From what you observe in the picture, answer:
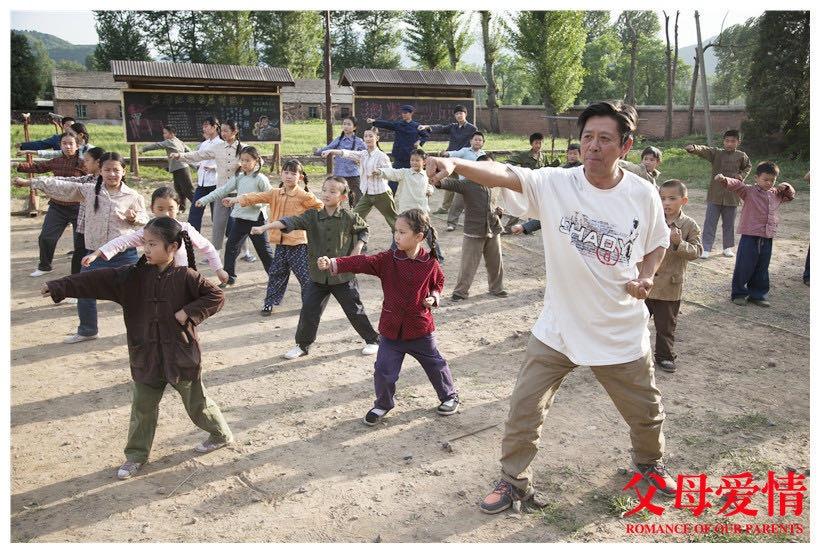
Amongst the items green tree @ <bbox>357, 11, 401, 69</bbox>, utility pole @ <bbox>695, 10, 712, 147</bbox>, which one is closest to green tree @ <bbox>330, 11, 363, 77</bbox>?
green tree @ <bbox>357, 11, 401, 69</bbox>

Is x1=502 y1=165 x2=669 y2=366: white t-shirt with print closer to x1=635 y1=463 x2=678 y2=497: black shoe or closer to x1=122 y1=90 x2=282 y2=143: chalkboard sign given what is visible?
x1=635 y1=463 x2=678 y2=497: black shoe

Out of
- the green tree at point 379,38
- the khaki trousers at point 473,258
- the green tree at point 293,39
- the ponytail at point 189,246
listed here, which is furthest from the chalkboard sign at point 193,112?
the green tree at point 379,38

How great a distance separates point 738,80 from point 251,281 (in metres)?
63.5

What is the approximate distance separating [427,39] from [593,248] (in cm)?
4322

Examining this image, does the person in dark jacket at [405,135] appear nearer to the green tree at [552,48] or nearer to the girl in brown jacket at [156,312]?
the girl in brown jacket at [156,312]

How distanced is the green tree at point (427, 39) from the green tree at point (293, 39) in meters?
13.1

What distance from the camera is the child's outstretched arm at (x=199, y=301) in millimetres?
3980

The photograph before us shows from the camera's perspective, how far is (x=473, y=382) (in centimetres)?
558

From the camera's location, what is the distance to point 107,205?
618 cm

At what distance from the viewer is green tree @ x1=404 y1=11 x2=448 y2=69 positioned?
42.8 m

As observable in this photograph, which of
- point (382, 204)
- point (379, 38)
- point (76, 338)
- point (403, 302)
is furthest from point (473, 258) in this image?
point (379, 38)

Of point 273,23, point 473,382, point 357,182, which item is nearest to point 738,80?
point 273,23

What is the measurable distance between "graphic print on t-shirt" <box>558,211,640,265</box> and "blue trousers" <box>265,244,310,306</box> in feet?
13.5

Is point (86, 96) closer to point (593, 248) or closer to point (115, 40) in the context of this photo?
point (115, 40)
